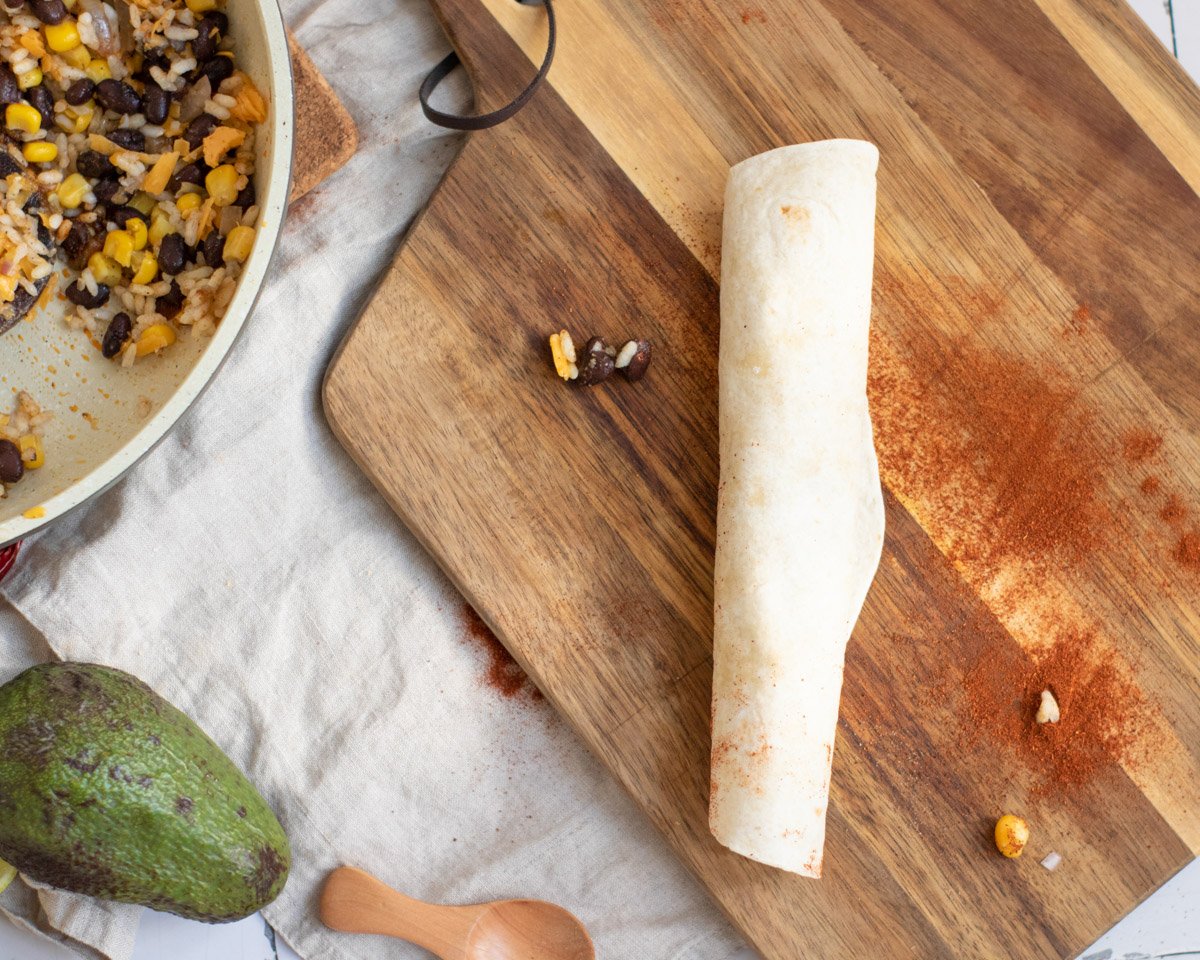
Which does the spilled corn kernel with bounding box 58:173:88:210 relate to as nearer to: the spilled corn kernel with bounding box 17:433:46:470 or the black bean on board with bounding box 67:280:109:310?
the black bean on board with bounding box 67:280:109:310

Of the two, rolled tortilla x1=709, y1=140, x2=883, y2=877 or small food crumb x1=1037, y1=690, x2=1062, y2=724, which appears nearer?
rolled tortilla x1=709, y1=140, x2=883, y2=877

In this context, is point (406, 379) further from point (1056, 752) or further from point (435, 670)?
point (1056, 752)

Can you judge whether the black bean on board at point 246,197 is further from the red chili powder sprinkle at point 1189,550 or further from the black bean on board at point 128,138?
the red chili powder sprinkle at point 1189,550

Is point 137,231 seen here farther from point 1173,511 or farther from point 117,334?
point 1173,511

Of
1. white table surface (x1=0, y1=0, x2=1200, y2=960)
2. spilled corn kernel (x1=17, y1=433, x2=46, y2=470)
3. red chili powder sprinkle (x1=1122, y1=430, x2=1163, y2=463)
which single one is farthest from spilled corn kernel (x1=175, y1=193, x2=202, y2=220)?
red chili powder sprinkle (x1=1122, y1=430, x2=1163, y2=463)

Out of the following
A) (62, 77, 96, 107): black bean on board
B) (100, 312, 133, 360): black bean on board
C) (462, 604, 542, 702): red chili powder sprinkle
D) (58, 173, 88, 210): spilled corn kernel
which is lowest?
(462, 604, 542, 702): red chili powder sprinkle

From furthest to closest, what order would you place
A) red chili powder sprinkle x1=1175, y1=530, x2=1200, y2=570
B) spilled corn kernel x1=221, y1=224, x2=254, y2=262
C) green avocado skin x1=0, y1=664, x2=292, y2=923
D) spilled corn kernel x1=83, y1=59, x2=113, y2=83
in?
red chili powder sprinkle x1=1175, y1=530, x2=1200, y2=570
spilled corn kernel x1=83, y1=59, x2=113, y2=83
spilled corn kernel x1=221, y1=224, x2=254, y2=262
green avocado skin x1=0, y1=664, x2=292, y2=923

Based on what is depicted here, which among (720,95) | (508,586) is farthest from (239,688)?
(720,95)
